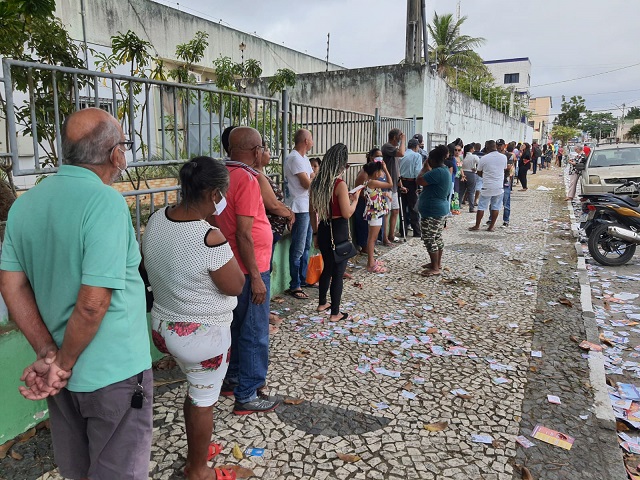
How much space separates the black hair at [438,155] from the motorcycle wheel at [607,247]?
300cm

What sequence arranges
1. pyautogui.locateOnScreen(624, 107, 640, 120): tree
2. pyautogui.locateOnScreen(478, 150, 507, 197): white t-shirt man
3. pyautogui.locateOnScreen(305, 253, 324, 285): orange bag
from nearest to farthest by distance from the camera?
pyautogui.locateOnScreen(305, 253, 324, 285): orange bag, pyautogui.locateOnScreen(478, 150, 507, 197): white t-shirt man, pyautogui.locateOnScreen(624, 107, 640, 120): tree

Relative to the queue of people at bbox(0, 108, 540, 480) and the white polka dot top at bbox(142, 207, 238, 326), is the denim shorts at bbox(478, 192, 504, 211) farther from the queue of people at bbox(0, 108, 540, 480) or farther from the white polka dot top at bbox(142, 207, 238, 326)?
the white polka dot top at bbox(142, 207, 238, 326)

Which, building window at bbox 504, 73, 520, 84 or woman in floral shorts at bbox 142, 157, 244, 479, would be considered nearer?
woman in floral shorts at bbox 142, 157, 244, 479

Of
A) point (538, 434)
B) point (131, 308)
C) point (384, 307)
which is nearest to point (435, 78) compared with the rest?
point (384, 307)

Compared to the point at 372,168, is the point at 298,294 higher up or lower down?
lower down

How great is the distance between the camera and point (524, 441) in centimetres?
295

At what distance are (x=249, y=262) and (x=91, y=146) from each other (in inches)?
56.4

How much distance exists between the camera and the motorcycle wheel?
7375 mm

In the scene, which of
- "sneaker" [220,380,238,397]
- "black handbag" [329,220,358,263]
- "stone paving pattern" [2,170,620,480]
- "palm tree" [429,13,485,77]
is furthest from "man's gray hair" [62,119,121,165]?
"palm tree" [429,13,485,77]

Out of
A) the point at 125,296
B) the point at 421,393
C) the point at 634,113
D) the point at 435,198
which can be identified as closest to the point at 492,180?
the point at 435,198

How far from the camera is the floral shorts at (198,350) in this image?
2236mm

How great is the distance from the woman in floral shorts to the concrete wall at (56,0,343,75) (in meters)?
9.78

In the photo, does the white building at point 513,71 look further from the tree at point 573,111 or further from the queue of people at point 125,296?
the queue of people at point 125,296

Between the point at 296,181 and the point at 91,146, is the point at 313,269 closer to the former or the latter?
the point at 296,181
